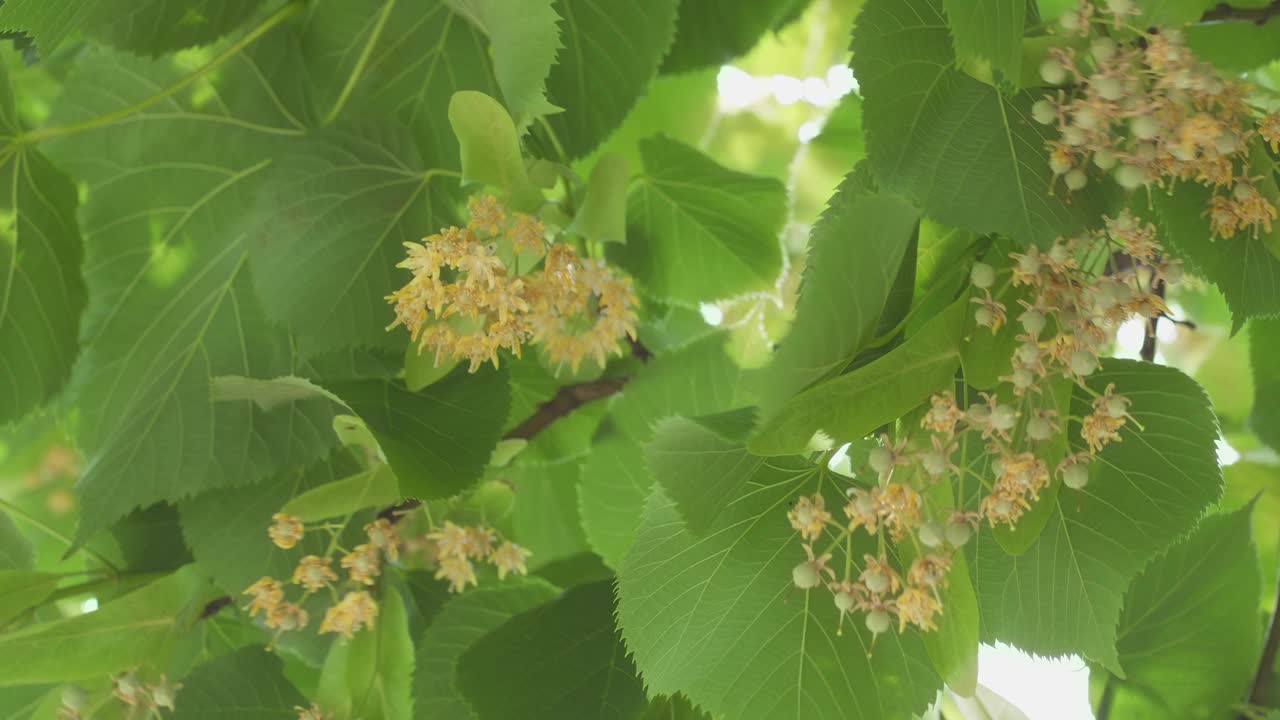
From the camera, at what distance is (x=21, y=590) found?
0.70 meters

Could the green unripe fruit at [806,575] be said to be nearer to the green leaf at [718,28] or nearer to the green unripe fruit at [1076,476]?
the green unripe fruit at [1076,476]

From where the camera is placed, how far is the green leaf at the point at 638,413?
32.0 inches

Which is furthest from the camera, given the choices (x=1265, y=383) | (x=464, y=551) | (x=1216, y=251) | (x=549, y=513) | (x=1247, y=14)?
(x=549, y=513)

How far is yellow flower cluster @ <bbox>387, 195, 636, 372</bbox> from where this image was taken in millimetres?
497

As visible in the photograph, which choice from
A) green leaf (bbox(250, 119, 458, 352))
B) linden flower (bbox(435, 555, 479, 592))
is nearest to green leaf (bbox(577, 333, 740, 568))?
linden flower (bbox(435, 555, 479, 592))

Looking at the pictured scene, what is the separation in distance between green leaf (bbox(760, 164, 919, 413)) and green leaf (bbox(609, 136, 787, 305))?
1.31ft

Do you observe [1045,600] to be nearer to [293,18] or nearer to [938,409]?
[938,409]

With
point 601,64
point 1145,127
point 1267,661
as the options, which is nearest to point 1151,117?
point 1145,127

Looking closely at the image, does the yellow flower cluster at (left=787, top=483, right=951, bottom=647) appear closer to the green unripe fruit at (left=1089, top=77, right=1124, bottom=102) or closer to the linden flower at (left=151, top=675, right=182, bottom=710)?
the green unripe fruit at (left=1089, top=77, right=1124, bottom=102)

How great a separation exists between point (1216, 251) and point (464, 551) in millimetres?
491

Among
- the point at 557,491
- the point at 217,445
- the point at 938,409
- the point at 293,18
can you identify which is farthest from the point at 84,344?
the point at 938,409

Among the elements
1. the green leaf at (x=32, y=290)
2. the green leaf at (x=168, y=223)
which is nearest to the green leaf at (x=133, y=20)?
the green leaf at (x=168, y=223)

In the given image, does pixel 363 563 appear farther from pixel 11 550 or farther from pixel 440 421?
pixel 11 550

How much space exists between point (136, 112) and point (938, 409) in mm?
632
